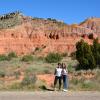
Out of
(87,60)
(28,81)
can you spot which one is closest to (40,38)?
(87,60)

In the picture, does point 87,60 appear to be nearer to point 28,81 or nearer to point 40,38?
point 28,81

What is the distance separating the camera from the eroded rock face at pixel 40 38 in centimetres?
9969

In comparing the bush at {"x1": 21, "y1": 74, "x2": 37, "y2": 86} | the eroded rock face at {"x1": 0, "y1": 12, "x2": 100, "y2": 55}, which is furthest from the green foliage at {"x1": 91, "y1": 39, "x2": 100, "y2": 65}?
the eroded rock face at {"x1": 0, "y1": 12, "x2": 100, "y2": 55}

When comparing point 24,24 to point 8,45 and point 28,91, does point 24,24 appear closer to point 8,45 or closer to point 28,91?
point 8,45

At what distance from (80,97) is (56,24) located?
96589 mm

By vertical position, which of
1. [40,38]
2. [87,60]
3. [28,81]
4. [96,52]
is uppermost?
[40,38]

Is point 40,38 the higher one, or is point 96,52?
point 40,38

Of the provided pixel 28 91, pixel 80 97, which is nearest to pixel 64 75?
pixel 28 91

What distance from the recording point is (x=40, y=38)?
10344 centimetres

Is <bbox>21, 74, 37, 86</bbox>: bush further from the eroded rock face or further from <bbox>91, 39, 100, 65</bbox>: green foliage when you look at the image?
the eroded rock face

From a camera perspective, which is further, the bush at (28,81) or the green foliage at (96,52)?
the green foliage at (96,52)

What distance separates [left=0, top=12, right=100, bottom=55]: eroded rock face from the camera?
99.7m

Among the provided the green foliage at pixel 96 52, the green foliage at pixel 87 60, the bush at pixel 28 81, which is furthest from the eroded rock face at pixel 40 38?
the bush at pixel 28 81

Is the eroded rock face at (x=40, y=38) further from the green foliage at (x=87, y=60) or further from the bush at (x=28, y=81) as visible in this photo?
the bush at (x=28, y=81)
